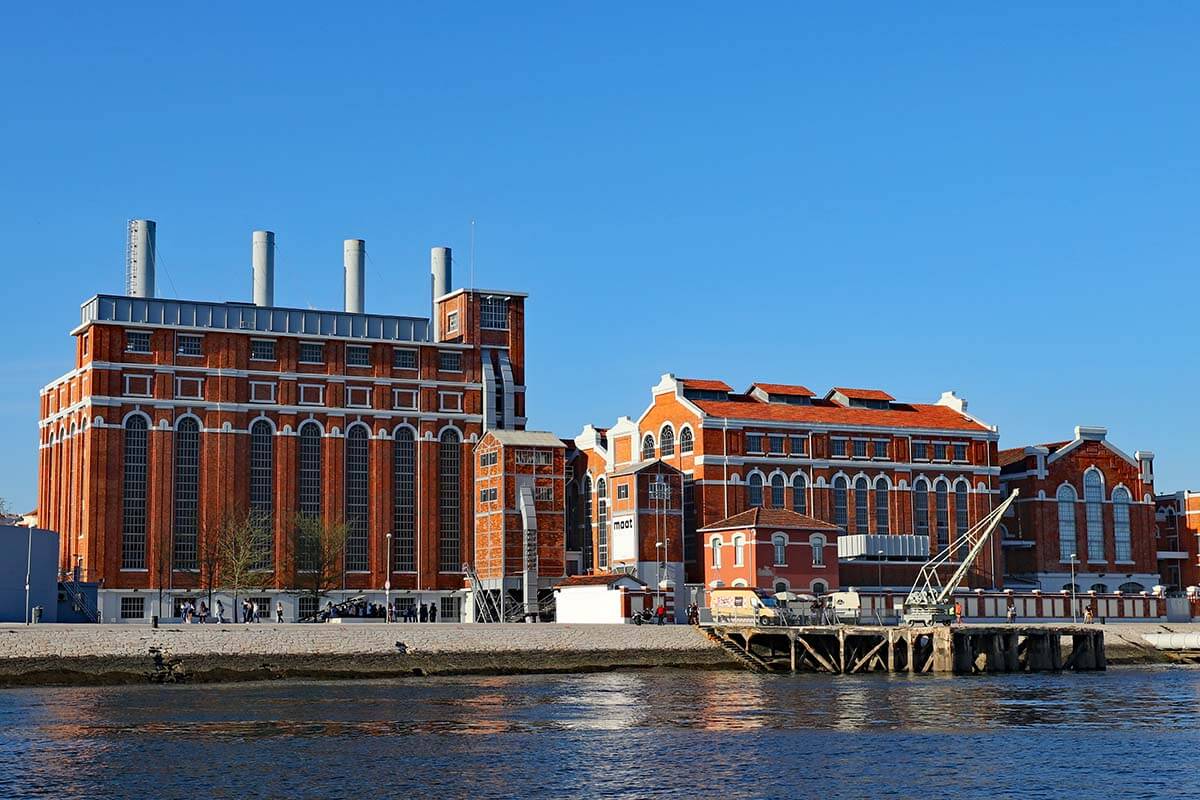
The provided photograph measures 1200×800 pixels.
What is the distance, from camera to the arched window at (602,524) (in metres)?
122

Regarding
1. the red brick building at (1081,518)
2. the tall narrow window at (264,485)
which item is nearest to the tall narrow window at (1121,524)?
the red brick building at (1081,518)

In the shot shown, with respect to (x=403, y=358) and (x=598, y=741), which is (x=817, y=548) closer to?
(x=403, y=358)

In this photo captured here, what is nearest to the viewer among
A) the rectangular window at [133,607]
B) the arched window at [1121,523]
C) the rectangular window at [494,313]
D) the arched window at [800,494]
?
the rectangular window at [133,607]

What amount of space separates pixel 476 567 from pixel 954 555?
37378 mm

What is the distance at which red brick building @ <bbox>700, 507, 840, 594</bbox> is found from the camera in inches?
4284

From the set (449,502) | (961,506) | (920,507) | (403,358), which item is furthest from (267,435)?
(961,506)

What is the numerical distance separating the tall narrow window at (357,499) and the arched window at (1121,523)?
61634 mm

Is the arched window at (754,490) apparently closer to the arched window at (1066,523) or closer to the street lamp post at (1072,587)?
the street lamp post at (1072,587)

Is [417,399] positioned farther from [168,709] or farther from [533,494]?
[168,709]

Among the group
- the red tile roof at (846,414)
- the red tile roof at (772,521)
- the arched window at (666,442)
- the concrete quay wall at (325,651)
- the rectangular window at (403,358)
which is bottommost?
the concrete quay wall at (325,651)

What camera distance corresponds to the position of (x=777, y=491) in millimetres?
121438

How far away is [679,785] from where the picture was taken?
141ft

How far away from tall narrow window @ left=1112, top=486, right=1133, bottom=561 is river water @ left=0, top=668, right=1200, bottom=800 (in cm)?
5908

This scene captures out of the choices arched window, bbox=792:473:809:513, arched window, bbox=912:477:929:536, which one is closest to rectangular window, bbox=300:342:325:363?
arched window, bbox=792:473:809:513
